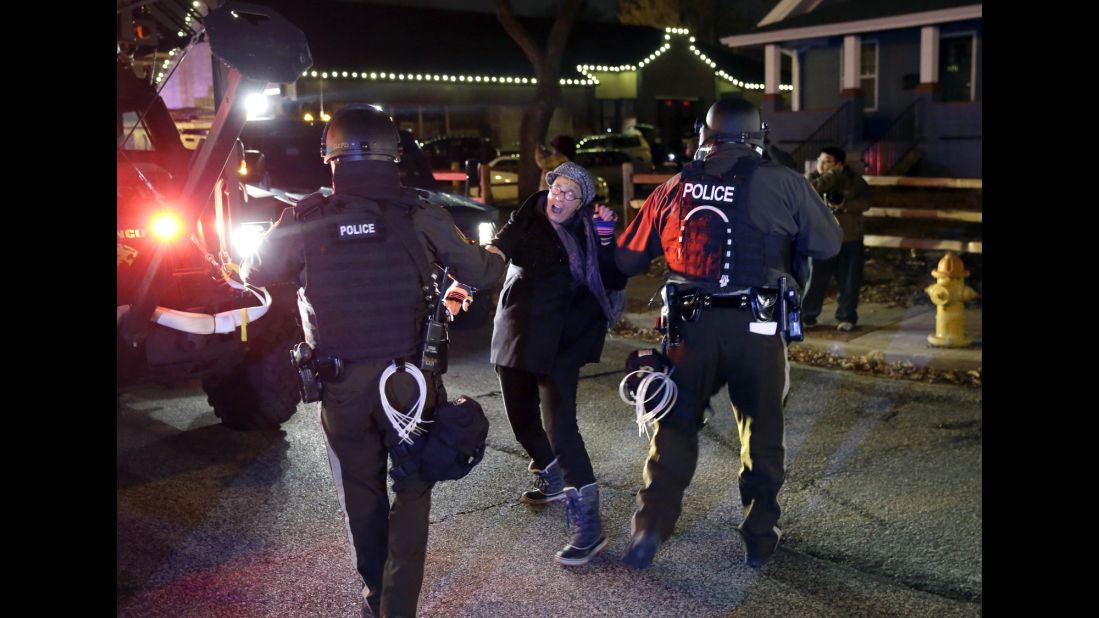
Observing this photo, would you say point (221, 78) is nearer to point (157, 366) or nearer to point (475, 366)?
point (157, 366)

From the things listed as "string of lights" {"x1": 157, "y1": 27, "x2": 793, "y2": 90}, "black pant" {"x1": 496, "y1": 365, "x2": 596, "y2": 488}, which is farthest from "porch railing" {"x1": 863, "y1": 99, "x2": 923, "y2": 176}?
"black pant" {"x1": 496, "y1": 365, "x2": 596, "y2": 488}

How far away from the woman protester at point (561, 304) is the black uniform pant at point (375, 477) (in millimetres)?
1032

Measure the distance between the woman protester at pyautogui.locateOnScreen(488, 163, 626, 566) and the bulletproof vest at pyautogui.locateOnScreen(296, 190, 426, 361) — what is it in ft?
3.49

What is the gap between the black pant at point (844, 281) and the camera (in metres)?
9.80

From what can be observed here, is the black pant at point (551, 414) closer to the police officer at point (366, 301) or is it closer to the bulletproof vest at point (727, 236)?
the bulletproof vest at point (727, 236)

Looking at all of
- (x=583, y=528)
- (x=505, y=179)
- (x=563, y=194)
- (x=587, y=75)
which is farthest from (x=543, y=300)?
(x=587, y=75)

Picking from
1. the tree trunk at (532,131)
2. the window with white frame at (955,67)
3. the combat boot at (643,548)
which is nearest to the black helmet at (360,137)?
the combat boot at (643,548)

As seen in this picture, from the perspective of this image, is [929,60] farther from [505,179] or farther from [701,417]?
[701,417]

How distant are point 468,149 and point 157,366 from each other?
2559 cm

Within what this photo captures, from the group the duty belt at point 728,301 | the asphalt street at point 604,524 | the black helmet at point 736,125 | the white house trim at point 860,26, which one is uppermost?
the white house trim at point 860,26

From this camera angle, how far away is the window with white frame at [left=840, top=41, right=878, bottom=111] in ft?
76.6

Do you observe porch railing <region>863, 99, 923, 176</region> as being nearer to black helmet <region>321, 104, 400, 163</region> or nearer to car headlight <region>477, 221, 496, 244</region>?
car headlight <region>477, 221, 496, 244</region>

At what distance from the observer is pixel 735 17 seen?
70312mm
